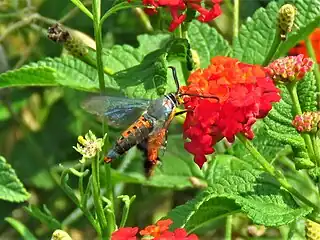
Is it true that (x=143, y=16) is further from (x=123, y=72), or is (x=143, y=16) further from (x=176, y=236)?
(x=176, y=236)

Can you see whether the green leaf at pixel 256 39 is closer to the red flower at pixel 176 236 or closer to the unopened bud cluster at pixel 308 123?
the unopened bud cluster at pixel 308 123

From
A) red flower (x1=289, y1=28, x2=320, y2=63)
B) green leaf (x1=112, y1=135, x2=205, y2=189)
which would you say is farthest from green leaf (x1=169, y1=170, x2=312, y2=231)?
red flower (x1=289, y1=28, x2=320, y2=63)

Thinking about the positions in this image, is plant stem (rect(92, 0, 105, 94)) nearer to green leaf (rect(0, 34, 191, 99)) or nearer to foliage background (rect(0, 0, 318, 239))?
green leaf (rect(0, 34, 191, 99))

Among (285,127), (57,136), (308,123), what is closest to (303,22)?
(285,127)

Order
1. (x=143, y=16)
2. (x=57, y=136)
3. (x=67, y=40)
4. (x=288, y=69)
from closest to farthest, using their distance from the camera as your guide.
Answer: (x=288, y=69), (x=67, y=40), (x=143, y=16), (x=57, y=136)

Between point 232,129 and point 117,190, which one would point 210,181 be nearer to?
point 232,129

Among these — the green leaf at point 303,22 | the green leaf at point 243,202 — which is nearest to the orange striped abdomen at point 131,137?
the green leaf at point 243,202

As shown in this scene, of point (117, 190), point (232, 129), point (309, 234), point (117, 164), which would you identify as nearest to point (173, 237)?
point (232, 129)

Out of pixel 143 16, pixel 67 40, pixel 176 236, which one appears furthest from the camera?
pixel 143 16
